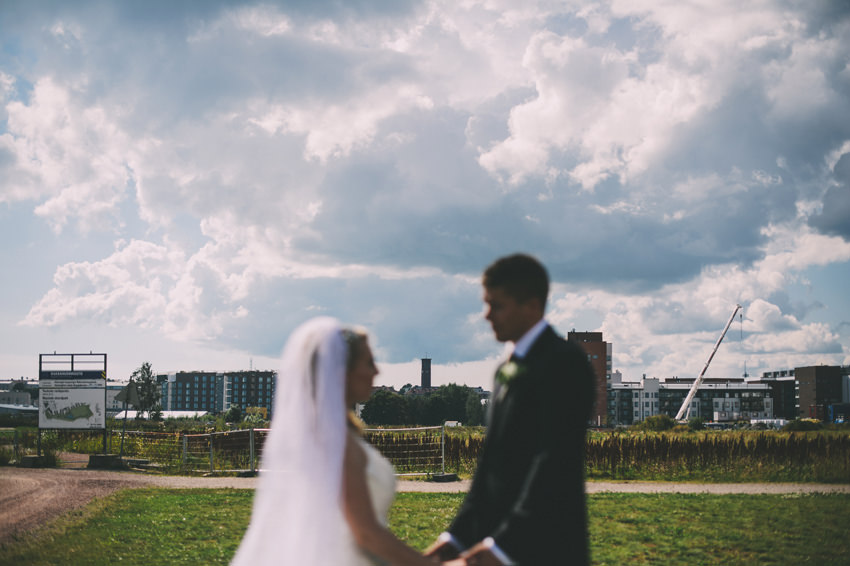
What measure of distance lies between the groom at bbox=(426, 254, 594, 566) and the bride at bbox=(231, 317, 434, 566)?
32 cm

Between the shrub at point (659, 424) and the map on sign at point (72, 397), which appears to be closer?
the map on sign at point (72, 397)

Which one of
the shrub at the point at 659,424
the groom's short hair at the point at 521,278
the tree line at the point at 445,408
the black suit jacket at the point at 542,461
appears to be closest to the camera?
the black suit jacket at the point at 542,461

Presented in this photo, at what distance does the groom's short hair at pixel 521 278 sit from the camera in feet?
9.94

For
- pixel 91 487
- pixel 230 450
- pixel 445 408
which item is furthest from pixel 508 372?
pixel 445 408

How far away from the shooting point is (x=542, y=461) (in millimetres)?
2676

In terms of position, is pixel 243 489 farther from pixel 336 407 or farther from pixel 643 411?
pixel 643 411

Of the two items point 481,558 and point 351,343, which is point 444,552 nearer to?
point 481,558

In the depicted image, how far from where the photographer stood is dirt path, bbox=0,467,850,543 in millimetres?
14414

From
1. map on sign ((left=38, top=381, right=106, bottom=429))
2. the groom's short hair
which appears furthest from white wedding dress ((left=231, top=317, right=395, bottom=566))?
map on sign ((left=38, top=381, right=106, bottom=429))

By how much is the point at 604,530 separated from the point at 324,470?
9717 millimetres

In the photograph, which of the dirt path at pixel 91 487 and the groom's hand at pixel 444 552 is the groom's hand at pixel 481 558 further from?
the dirt path at pixel 91 487

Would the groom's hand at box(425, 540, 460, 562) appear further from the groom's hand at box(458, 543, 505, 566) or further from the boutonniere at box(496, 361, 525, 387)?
the boutonniere at box(496, 361, 525, 387)

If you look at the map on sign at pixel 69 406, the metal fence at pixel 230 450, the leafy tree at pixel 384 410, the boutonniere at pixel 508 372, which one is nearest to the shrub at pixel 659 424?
the metal fence at pixel 230 450

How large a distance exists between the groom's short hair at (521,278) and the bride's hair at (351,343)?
578 mm
